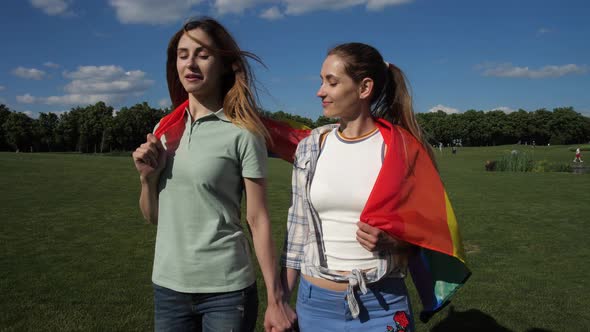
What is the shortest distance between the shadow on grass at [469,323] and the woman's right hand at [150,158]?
480cm

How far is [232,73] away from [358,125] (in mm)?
835

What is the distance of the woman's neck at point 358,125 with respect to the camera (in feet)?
9.71

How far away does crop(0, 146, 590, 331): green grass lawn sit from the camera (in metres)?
6.31

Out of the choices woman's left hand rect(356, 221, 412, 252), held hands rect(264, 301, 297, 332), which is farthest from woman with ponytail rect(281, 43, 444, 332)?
held hands rect(264, 301, 297, 332)

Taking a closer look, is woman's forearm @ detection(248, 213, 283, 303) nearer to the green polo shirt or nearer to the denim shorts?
the green polo shirt

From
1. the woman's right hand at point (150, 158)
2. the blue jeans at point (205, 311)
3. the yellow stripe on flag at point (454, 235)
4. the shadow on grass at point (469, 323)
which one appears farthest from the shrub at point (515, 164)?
the woman's right hand at point (150, 158)

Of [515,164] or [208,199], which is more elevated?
[208,199]

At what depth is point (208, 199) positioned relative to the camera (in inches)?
97.7

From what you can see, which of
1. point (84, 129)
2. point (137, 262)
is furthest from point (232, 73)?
point (84, 129)

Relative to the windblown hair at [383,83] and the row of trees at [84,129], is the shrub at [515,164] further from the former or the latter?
the row of trees at [84,129]

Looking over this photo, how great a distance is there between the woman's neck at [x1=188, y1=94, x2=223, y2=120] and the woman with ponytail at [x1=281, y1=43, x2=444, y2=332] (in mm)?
643

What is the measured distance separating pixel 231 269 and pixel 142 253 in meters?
7.58

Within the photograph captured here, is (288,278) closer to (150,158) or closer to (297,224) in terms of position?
(297,224)

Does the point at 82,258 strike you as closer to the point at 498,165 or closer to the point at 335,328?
the point at 335,328
